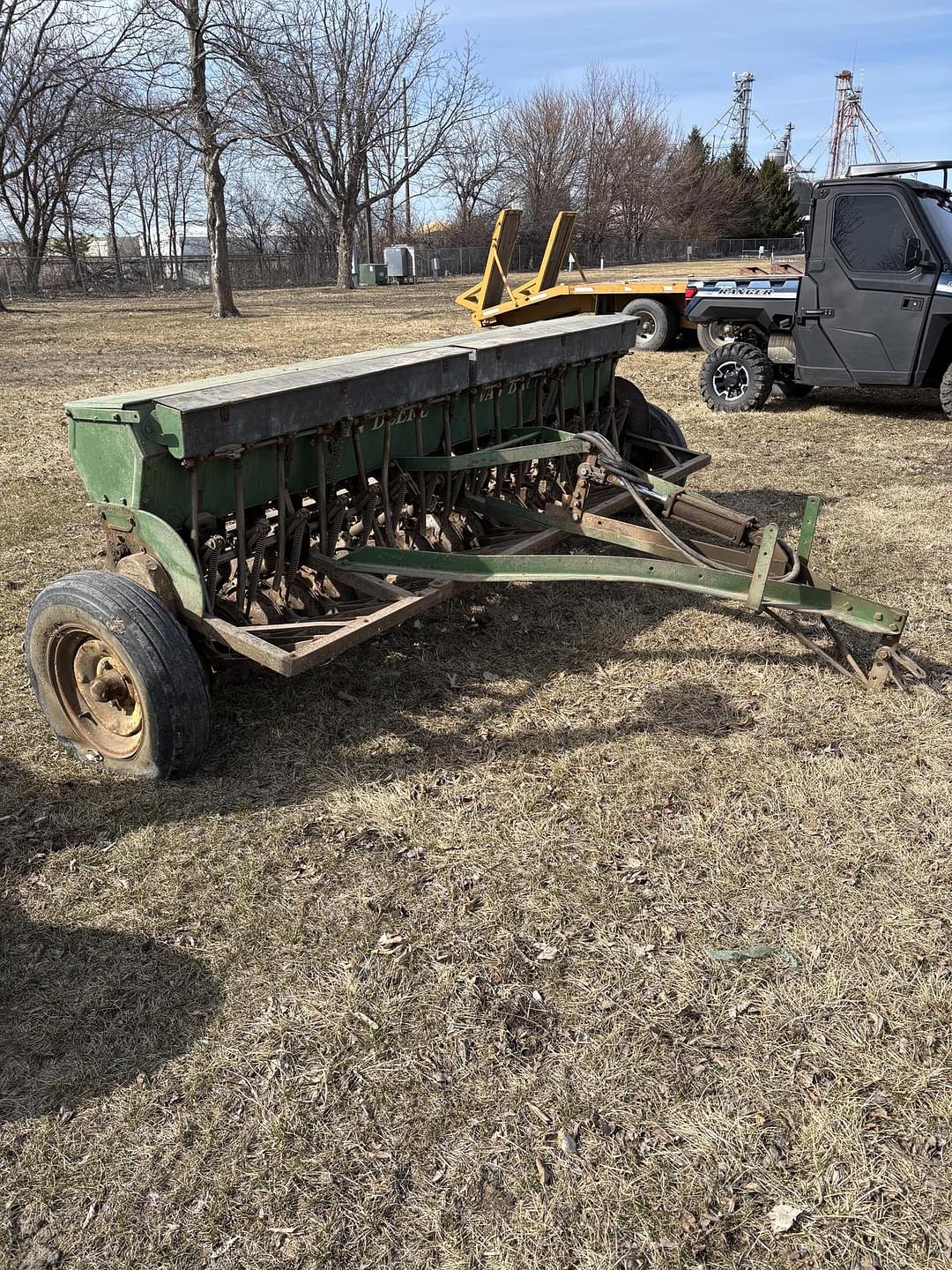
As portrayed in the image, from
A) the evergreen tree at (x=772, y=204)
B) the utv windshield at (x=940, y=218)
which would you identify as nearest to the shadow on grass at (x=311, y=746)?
the utv windshield at (x=940, y=218)

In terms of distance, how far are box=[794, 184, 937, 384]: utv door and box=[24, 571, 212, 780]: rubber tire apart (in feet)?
25.1

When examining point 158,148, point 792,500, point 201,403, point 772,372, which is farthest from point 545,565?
point 158,148

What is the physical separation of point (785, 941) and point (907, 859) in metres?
0.64

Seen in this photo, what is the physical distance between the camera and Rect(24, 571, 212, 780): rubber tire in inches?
136

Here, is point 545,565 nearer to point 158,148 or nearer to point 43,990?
point 43,990

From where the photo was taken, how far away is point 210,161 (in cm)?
2128

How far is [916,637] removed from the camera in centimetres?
488

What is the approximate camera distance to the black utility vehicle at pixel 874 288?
28.7 feet

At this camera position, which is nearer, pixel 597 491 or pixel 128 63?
pixel 597 491

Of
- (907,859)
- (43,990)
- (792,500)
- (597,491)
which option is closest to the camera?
(43,990)

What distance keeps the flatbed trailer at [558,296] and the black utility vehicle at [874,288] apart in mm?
1816

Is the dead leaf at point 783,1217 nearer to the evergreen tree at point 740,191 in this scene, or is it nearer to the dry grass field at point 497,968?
the dry grass field at point 497,968

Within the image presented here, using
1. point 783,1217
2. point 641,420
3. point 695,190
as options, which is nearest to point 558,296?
point 641,420

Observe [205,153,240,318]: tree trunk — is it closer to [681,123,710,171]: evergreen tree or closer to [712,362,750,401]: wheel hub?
[712,362,750,401]: wheel hub
